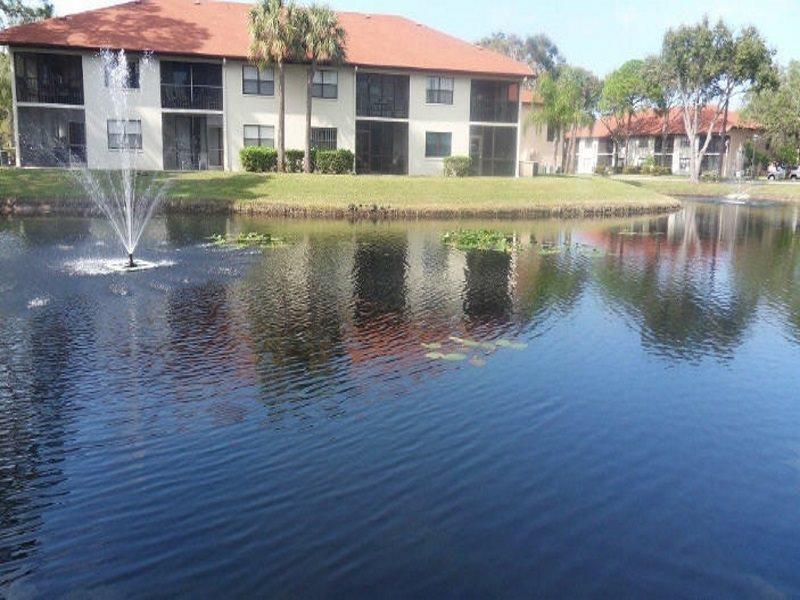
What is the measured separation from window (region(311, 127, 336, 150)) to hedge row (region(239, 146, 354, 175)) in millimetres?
1808

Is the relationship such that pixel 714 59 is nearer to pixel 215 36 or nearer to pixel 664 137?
pixel 664 137

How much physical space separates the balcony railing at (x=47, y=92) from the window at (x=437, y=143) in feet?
70.0

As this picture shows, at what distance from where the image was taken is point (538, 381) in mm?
12352

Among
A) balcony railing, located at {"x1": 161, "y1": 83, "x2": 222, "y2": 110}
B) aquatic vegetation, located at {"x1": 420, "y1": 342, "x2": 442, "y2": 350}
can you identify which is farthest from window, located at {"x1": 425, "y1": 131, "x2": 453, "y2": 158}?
aquatic vegetation, located at {"x1": 420, "y1": 342, "x2": 442, "y2": 350}

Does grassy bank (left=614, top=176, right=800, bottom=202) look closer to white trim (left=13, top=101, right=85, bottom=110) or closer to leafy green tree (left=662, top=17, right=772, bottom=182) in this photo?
leafy green tree (left=662, top=17, right=772, bottom=182)

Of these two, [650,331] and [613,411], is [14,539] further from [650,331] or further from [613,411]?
[650,331]

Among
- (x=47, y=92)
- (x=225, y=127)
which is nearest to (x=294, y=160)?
(x=225, y=127)

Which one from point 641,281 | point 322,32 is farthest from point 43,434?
point 322,32

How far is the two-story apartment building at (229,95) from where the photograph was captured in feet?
145

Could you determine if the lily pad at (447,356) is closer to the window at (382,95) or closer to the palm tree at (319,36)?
the palm tree at (319,36)

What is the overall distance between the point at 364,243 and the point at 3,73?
46.4 meters

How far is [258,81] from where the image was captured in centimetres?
4691

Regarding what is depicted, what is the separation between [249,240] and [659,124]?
244 feet

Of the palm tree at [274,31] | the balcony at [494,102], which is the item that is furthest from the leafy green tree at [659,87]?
the palm tree at [274,31]
